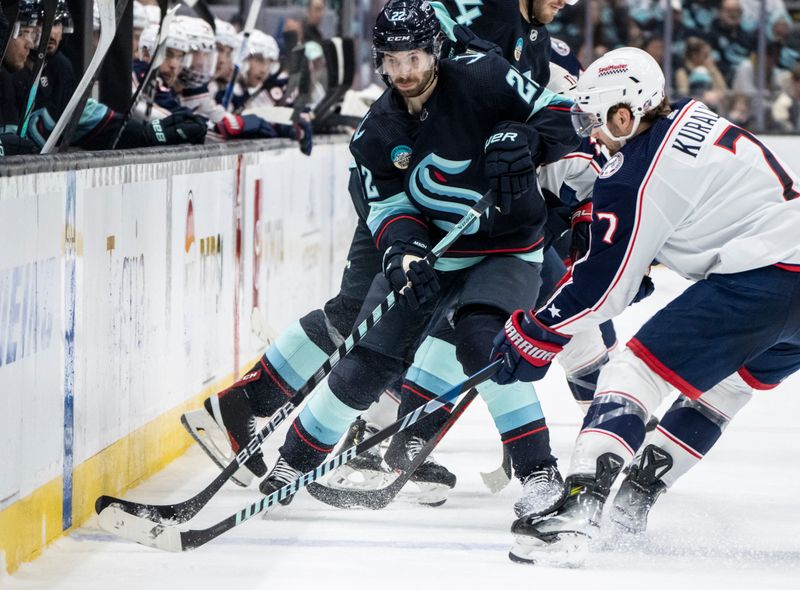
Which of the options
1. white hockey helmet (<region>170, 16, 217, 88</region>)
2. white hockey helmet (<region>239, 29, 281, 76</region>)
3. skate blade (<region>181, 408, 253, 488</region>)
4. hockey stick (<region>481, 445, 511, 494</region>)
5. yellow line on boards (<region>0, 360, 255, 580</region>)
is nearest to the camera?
yellow line on boards (<region>0, 360, 255, 580</region>)

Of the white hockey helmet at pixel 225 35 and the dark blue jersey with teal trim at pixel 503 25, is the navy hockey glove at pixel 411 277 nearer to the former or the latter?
the dark blue jersey with teal trim at pixel 503 25

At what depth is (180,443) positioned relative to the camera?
4082 mm

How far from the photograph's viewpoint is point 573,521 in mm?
2826

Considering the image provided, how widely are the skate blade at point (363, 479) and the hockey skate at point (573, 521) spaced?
797mm

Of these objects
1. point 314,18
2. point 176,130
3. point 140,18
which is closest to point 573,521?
point 176,130

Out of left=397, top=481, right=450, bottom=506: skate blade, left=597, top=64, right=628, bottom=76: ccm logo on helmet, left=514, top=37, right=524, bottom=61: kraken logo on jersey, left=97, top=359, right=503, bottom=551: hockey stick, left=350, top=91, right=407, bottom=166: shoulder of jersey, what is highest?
left=597, top=64, right=628, bottom=76: ccm logo on helmet

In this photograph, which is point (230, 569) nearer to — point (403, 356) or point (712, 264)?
point (403, 356)

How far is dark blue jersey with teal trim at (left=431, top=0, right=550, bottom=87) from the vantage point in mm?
3748

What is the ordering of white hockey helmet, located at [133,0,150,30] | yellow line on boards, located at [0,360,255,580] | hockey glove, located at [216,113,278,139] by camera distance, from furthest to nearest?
1. white hockey helmet, located at [133,0,150,30]
2. hockey glove, located at [216,113,278,139]
3. yellow line on boards, located at [0,360,255,580]

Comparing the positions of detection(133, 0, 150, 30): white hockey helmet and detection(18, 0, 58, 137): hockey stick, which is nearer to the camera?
detection(18, 0, 58, 137): hockey stick

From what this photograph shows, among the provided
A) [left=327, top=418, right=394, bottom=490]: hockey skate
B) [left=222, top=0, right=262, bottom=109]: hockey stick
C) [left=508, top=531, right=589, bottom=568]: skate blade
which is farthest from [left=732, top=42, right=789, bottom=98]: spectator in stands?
[left=508, top=531, right=589, bottom=568]: skate blade

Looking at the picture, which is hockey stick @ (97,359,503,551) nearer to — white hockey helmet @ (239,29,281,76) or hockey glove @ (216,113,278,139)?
hockey glove @ (216,113,278,139)

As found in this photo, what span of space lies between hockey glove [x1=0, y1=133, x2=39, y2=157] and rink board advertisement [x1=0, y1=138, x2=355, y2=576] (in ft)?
0.68

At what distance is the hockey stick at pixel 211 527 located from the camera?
2943 mm
